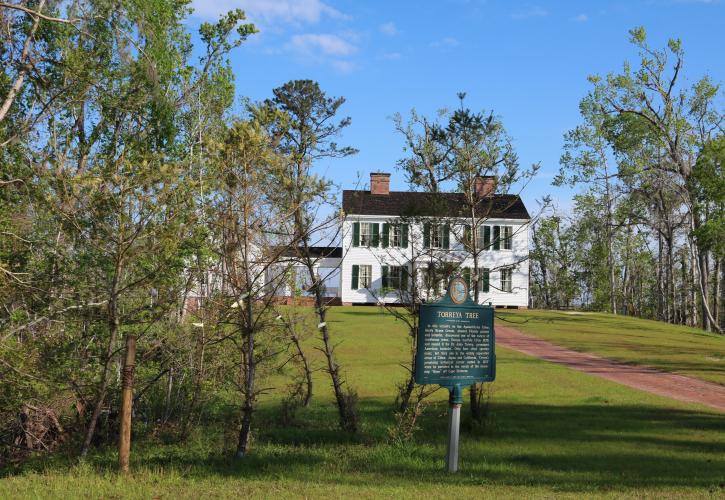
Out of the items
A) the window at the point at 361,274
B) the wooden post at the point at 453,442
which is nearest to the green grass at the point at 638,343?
the wooden post at the point at 453,442

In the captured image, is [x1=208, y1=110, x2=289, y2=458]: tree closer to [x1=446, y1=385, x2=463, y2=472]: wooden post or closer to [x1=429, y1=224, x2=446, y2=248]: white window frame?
[x1=446, y1=385, x2=463, y2=472]: wooden post

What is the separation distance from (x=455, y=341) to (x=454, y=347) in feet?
0.24

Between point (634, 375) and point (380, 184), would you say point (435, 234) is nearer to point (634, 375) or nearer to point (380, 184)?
point (634, 375)

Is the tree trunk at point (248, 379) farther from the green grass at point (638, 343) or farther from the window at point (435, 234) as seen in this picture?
the green grass at point (638, 343)

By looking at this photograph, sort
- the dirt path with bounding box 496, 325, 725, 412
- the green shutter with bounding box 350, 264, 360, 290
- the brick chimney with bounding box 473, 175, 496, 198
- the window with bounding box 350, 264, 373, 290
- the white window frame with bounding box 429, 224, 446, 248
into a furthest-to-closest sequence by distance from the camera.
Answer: the green shutter with bounding box 350, 264, 360, 290, the window with bounding box 350, 264, 373, 290, the dirt path with bounding box 496, 325, 725, 412, the white window frame with bounding box 429, 224, 446, 248, the brick chimney with bounding box 473, 175, 496, 198

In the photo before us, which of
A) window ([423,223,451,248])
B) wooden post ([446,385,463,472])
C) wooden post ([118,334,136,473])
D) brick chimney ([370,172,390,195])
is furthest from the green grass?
brick chimney ([370,172,390,195])

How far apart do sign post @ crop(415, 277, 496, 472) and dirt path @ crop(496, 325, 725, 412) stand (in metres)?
6.81

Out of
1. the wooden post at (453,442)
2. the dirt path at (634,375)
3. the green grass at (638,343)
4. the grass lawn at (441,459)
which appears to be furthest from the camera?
the green grass at (638,343)

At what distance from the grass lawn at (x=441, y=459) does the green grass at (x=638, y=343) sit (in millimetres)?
3011

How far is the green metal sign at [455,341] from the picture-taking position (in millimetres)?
8484

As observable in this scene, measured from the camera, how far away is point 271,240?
949cm

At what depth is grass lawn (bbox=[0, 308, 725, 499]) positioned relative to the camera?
7449mm

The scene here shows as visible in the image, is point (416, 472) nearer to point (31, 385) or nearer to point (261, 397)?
point (31, 385)

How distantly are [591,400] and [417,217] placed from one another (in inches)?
197
